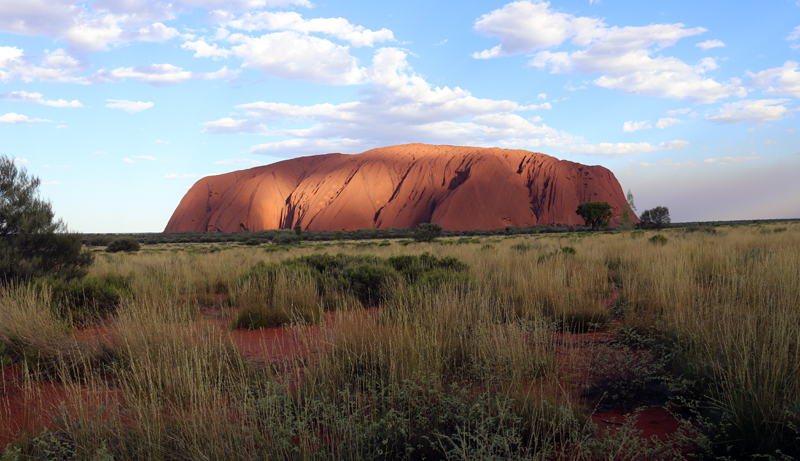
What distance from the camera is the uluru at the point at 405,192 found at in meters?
79.6

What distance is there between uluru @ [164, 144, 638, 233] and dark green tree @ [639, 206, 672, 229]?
25958 mm

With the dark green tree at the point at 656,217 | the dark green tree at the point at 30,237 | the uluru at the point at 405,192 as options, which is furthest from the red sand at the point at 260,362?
the uluru at the point at 405,192

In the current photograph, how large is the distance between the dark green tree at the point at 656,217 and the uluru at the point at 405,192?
26.0m

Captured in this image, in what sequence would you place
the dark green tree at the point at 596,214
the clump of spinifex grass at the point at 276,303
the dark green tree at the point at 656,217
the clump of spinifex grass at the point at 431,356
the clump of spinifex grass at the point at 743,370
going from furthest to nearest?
1. the dark green tree at the point at 596,214
2. the dark green tree at the point at 656,217
3. the clump of spinifex grass at the point at 276,303
4. the clump of spinifex grass at the point at 431,356
5. the clump of spinifex grass at the point at 743,370

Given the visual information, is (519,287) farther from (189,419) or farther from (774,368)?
(189,419)

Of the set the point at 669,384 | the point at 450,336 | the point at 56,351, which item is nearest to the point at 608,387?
the point at 669,384

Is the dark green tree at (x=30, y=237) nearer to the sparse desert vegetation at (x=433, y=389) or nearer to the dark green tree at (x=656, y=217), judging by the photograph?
the sparse desert vegetation at (x=433, y=389)

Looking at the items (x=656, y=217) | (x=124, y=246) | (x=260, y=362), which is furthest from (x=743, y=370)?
(x=656, y=217)

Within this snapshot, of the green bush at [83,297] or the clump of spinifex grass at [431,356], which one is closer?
the clump of spinifex grass at [431,356]

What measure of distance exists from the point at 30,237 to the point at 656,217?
201ft

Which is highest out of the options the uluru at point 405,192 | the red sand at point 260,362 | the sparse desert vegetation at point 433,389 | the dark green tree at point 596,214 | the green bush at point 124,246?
the uluru at point 405,192

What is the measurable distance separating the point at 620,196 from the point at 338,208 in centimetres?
6671

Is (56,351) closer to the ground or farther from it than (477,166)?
closer to the ground

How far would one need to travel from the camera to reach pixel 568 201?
83.1m
